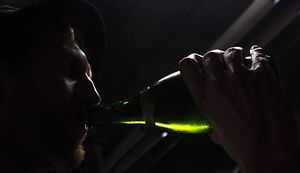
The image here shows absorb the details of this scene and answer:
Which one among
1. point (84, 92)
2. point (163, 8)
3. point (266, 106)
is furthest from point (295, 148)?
point (163, 8)

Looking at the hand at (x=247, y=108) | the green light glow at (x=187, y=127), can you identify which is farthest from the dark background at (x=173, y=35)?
the hand at (x=247, y=108)

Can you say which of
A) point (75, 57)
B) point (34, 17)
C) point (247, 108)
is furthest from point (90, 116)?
point (247, 108)

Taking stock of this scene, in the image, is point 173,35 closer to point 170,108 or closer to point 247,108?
point 170,108

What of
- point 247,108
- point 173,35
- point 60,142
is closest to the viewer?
point 247,108

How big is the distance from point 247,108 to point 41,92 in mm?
657

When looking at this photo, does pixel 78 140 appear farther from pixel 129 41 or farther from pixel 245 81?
pixel 129 41

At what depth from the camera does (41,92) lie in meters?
1.12

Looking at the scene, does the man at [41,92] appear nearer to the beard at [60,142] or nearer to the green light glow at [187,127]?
the beard at [60,142]

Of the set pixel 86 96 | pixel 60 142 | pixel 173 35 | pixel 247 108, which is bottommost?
pixel 173 35

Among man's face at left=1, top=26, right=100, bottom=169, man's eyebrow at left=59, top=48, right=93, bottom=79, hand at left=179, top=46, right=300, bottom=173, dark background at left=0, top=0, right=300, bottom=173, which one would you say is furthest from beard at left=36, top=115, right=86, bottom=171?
dark background at left=0, top=0, right=300, bottom=173

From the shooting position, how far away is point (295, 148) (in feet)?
2.15

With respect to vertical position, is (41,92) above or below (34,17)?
below

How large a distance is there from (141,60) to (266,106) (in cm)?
278

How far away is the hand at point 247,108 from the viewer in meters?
0.65
